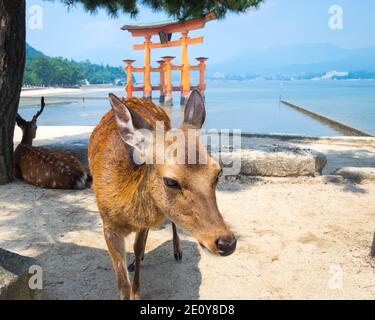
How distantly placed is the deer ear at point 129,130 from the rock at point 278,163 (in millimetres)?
3909

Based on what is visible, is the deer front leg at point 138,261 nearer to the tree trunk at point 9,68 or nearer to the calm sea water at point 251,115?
the tree trunk at point 9,68

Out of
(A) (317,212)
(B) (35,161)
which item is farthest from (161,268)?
(B) (35,161)

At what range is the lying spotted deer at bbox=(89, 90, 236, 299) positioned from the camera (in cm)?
208

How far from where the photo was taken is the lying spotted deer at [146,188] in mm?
2080

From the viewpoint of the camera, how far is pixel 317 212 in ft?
15.6

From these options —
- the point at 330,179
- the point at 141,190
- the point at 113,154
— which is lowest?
the point at 330,179

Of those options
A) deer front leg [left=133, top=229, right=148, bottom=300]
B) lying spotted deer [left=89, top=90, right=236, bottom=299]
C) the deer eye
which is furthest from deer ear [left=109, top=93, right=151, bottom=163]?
deer front leg [left=133, top=229, right=148, bottom=300]

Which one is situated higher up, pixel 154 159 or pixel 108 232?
pixel 154 159

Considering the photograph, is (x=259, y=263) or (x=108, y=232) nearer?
(x=108, y=232)

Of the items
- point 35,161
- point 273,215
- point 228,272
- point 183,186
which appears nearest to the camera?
point 183,186

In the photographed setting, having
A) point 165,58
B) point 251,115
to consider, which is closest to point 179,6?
point 251,115

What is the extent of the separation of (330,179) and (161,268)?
3.56m
